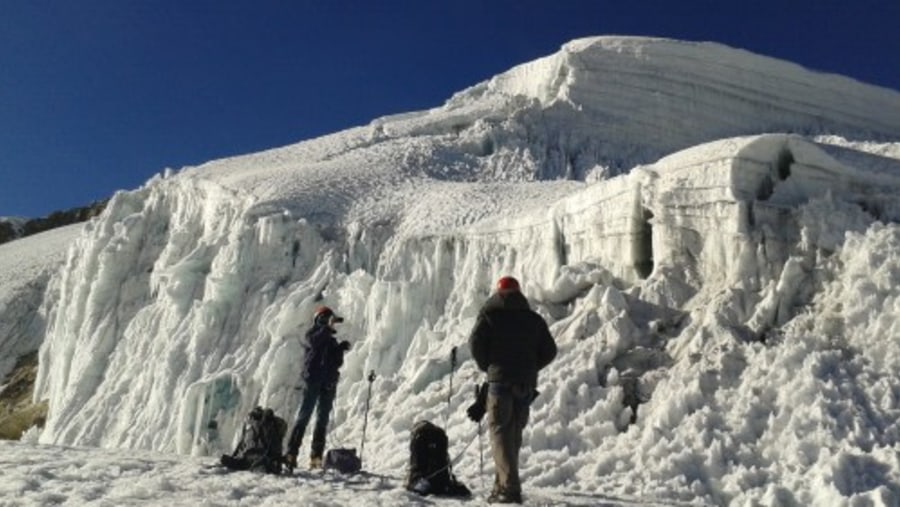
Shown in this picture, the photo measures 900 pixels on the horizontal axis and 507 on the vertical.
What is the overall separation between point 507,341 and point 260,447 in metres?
3.31

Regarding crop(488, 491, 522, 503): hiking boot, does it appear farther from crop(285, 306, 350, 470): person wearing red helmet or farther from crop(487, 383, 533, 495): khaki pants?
crop(285, 306, 350, 470): person wearing red helmet

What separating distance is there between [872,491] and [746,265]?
17.4 feet

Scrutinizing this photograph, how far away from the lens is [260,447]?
1047 cm

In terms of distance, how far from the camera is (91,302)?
108ft

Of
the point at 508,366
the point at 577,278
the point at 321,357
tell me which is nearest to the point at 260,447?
the point at 321,357

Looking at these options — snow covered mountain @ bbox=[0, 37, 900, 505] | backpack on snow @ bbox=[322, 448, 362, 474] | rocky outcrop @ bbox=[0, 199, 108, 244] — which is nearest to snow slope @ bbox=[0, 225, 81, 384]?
snow covered mountain @ bbox=[0, 37, 900, 505]

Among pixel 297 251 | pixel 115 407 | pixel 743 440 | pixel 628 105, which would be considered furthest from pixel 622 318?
pixel 628 105

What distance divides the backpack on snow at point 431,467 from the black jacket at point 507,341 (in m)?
1.25

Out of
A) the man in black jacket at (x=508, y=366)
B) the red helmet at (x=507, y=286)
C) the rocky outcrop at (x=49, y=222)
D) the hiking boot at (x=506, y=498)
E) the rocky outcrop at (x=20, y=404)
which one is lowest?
the hiking boot at (x=506, y=498)

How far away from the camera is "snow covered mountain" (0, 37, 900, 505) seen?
13398 mm

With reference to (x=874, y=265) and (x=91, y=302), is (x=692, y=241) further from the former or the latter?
(x=91, y=302)

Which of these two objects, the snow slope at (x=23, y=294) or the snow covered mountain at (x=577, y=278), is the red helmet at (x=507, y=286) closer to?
the snow covered mountain at (x=577, y=278)

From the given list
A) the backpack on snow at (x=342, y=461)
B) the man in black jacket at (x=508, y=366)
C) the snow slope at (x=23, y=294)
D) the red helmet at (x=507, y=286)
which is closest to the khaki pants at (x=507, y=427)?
the man in black jacket at (x=508, y=366)

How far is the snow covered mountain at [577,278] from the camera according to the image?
44.0ft
